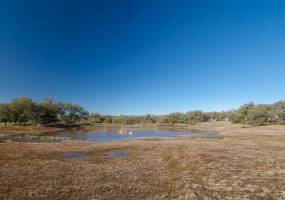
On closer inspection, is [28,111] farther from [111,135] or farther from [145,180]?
[145,180]

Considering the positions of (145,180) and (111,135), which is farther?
(111,135)

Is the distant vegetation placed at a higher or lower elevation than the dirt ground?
higher

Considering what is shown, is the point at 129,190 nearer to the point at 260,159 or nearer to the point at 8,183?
the point at 8,183

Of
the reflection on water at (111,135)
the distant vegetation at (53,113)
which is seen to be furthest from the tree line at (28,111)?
the reflection on water at (111,135)

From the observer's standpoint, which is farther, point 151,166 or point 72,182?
point 151,166

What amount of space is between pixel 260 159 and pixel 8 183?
24022mm

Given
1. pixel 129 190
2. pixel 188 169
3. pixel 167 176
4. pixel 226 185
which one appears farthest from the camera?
pixel 188 169

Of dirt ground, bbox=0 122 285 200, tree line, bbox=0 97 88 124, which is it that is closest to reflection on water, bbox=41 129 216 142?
dirt ground, bbox=0 122 285 200

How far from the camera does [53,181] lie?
13.8 meters

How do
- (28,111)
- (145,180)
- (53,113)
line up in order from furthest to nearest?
(53,113) < (28,111) < (145,180)

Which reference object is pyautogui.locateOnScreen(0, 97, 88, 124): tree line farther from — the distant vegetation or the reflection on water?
the reflection on water

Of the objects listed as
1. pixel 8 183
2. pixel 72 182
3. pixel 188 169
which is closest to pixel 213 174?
pixel 188 169

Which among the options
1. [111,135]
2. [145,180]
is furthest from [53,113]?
→ [145,180]

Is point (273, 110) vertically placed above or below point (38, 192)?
above
